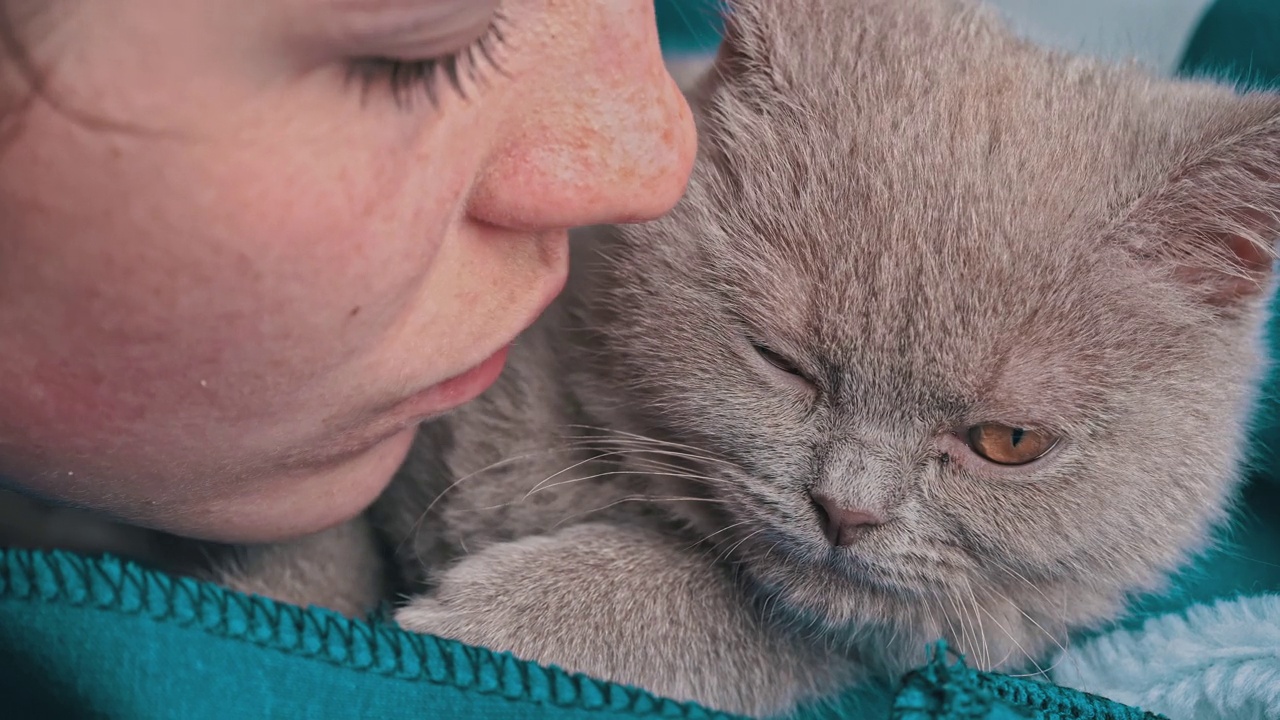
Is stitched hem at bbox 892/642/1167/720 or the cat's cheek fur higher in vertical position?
stitched hem at bbox 892/642/1167/720

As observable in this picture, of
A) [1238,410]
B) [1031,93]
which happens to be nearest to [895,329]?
[1031,93]

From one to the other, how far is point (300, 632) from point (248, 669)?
0.03m

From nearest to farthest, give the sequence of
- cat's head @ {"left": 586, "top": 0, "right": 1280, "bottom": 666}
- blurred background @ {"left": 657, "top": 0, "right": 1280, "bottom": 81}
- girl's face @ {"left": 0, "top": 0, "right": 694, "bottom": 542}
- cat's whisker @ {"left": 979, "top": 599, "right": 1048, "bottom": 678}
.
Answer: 1. girl's face @ {"left": 0, "top": 0, "right": 694, "bottom": 542}
2. cat's head @ {"left": 586, "top": 0, "right": 1280, "bottom": 666}
3. cat's whisker @ {"left": 979, "top": 599, "right": 1048, "bottom": 678}
4. blurred background @ {"left": 657, "top": 0, "right": 1280, "bottom": 81}

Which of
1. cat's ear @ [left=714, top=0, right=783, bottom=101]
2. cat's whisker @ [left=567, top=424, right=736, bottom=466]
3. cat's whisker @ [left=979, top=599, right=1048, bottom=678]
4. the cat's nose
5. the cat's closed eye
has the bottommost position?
cat's whisker @ [left=979, top=599, right=1048, bottom=678]

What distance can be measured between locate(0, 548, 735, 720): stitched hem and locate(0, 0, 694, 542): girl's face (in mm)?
42

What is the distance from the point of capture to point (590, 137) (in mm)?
558

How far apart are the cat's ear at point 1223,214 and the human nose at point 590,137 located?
41 centimetres

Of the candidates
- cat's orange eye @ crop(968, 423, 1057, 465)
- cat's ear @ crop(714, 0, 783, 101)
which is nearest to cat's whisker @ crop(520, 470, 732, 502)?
cat's orange eye @ crop(968, 423, 1057, 465)

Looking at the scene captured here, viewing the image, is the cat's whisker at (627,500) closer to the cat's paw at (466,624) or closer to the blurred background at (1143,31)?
the cat's paw at (466,624)

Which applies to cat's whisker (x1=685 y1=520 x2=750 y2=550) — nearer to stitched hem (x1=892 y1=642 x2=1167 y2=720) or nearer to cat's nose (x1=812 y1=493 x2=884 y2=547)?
cat's nose (x1=812 y1=493 x2=884 y2=547)

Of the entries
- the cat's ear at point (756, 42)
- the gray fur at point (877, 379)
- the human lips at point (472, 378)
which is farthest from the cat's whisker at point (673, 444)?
the cat's ear at point (756, 42)

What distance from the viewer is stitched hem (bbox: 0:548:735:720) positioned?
59 cm

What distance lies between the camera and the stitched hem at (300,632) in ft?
1.92

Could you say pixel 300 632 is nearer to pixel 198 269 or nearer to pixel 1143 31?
pixel 198 269
